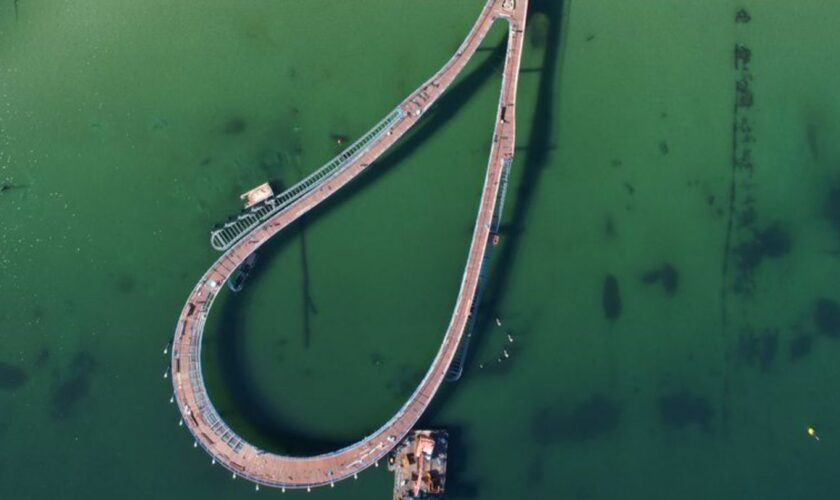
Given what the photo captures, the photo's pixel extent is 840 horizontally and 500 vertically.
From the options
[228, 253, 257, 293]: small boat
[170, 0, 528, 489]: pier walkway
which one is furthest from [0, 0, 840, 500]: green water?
[170, 0, 528, 489]: pier walkway

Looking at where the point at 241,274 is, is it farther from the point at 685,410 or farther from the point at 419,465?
the point at 685,410

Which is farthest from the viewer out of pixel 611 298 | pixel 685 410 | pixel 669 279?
pixel 669 279

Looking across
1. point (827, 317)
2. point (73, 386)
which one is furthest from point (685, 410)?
point (73, 386)

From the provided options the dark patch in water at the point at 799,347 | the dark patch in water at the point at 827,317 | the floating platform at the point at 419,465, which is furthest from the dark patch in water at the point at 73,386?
the dark patch in water at the point at 827,317

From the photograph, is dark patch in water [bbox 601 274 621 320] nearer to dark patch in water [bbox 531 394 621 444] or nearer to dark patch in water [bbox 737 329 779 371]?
dark patch in water [bbox 531 394 621 444]

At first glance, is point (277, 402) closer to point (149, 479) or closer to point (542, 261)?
point (149, 479)

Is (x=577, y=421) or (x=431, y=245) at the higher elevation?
(x=431, y=245)

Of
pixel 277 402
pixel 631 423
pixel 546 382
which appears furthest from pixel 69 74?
pixel 631 423
